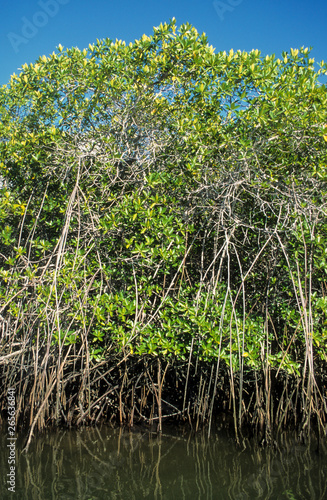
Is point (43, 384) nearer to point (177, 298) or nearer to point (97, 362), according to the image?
point (97, 362)

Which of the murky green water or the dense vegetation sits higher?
the dense vegetation

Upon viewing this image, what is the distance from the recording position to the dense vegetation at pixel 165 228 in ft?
10.7

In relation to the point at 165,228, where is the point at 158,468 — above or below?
below

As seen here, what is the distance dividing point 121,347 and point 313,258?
162 centimetres

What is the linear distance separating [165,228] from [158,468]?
173 centimetres

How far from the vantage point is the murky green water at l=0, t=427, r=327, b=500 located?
2.55 metres

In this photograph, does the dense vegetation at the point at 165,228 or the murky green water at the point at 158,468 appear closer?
the murky green water at the point at 158,468

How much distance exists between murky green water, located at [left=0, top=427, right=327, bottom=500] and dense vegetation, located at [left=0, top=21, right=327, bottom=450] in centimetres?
25

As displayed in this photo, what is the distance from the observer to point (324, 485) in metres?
2.60

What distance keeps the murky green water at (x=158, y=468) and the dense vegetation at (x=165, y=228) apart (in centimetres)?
25

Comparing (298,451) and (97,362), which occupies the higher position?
(97,362)

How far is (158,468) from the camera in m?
2.92

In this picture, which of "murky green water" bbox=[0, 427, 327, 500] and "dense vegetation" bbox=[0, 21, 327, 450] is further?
"dense vegetation" bbox=[0, 21, 327, 450]

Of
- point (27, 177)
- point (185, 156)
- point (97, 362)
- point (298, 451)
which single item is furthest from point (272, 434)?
point (27, 177)
